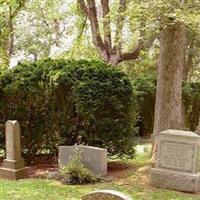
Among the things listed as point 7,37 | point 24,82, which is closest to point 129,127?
point 24,82

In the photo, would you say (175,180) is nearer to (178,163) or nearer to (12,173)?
(178,163)

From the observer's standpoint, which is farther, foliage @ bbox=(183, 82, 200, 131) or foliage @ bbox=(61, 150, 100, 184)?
foliage @ bbox=(183, 82, 200, 131)

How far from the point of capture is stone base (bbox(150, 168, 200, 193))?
7266mm

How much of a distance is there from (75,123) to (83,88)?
2.71 feet

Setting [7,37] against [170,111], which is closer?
[170,111]

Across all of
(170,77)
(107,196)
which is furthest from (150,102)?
(107,196)

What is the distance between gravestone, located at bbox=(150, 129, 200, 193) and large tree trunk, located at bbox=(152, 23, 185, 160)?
1.53 m

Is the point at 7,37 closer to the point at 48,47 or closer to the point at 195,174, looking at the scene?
the point at 48,47

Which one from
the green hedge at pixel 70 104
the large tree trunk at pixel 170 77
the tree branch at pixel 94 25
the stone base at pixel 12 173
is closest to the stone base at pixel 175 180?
the green hedge at pixel 70 104

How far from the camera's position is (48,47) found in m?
31.4

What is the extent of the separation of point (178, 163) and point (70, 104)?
8.69 ft

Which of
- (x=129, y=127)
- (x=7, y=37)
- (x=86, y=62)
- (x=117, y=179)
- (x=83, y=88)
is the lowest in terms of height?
(x=117, y=179)

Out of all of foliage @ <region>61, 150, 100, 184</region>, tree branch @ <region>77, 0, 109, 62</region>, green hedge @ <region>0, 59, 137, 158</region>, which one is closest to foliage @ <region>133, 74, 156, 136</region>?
tree branch @ <region>77, 0, 109, 62</region>

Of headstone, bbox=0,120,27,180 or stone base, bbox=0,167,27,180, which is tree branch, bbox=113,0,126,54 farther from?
stone base, bbox=0,167,27,180
